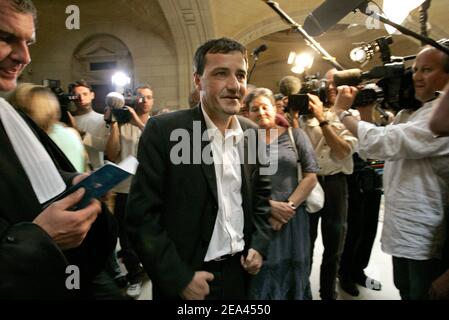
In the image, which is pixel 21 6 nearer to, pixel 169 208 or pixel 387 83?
pixel 169 208

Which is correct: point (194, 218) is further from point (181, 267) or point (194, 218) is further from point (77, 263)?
point (77, 263)

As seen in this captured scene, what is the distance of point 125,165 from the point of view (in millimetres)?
775

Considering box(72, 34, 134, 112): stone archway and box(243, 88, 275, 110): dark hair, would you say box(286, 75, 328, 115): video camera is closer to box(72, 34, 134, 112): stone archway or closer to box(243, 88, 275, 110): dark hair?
box(243, 88, 275, 110): dark hair

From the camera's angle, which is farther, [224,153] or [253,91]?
[253,91]

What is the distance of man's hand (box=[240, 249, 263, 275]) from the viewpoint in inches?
51.6

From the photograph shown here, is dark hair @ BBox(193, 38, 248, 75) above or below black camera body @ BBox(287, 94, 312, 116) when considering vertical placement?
above

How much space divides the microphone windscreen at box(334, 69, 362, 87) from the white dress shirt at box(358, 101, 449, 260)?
0.36 m

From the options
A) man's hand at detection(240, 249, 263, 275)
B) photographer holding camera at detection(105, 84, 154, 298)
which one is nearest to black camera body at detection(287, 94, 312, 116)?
man's hand at detection(240, 249, 263, 275)

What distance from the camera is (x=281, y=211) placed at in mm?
1847

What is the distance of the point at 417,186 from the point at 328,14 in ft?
3.24

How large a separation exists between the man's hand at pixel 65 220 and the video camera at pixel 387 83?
1580 millimetres
